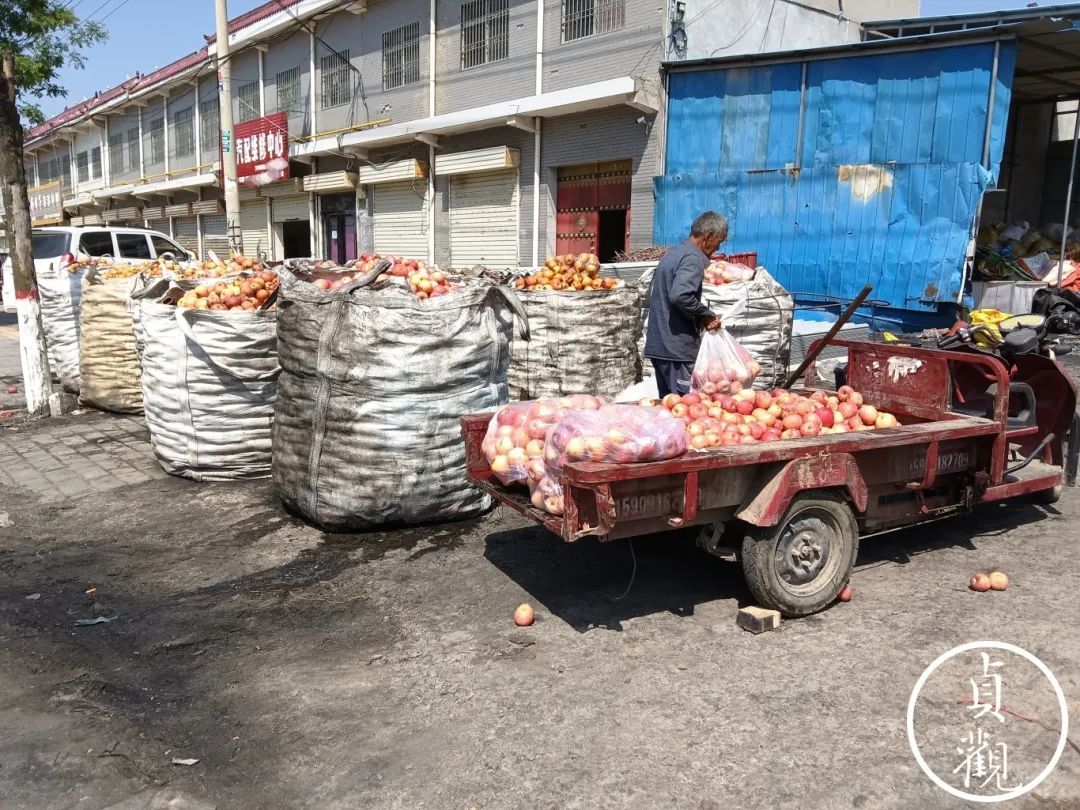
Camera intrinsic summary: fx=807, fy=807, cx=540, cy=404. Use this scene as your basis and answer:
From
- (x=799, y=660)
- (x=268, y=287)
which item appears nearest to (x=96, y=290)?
(x=268, y=287)

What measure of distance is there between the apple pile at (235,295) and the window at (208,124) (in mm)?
23436

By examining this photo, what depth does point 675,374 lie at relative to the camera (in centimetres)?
590

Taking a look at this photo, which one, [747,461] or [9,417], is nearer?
[747,461]

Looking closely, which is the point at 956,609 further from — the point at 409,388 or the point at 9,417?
the point at 9,417

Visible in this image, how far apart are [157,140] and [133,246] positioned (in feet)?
69.0

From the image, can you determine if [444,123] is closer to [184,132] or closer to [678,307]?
[678,307]

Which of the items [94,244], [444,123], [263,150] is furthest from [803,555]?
[263,150]

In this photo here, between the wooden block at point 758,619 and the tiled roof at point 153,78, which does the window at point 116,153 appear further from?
the wooden block at point 758,619

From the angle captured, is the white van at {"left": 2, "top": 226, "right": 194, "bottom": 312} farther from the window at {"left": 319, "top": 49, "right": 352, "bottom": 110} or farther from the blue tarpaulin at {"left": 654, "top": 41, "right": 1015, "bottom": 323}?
the blue tarpaulin at {"left": 654, "top": 41, "right": 1015, "bottom": 323}

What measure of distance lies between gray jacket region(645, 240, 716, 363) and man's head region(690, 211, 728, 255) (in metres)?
0.06

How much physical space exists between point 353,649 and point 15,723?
4.33ft

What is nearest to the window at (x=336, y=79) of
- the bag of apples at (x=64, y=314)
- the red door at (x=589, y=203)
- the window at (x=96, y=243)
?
the red door at (x=589, y=203)

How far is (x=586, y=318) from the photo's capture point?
7957 millimetres

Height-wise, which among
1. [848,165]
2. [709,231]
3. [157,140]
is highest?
[157,140]
